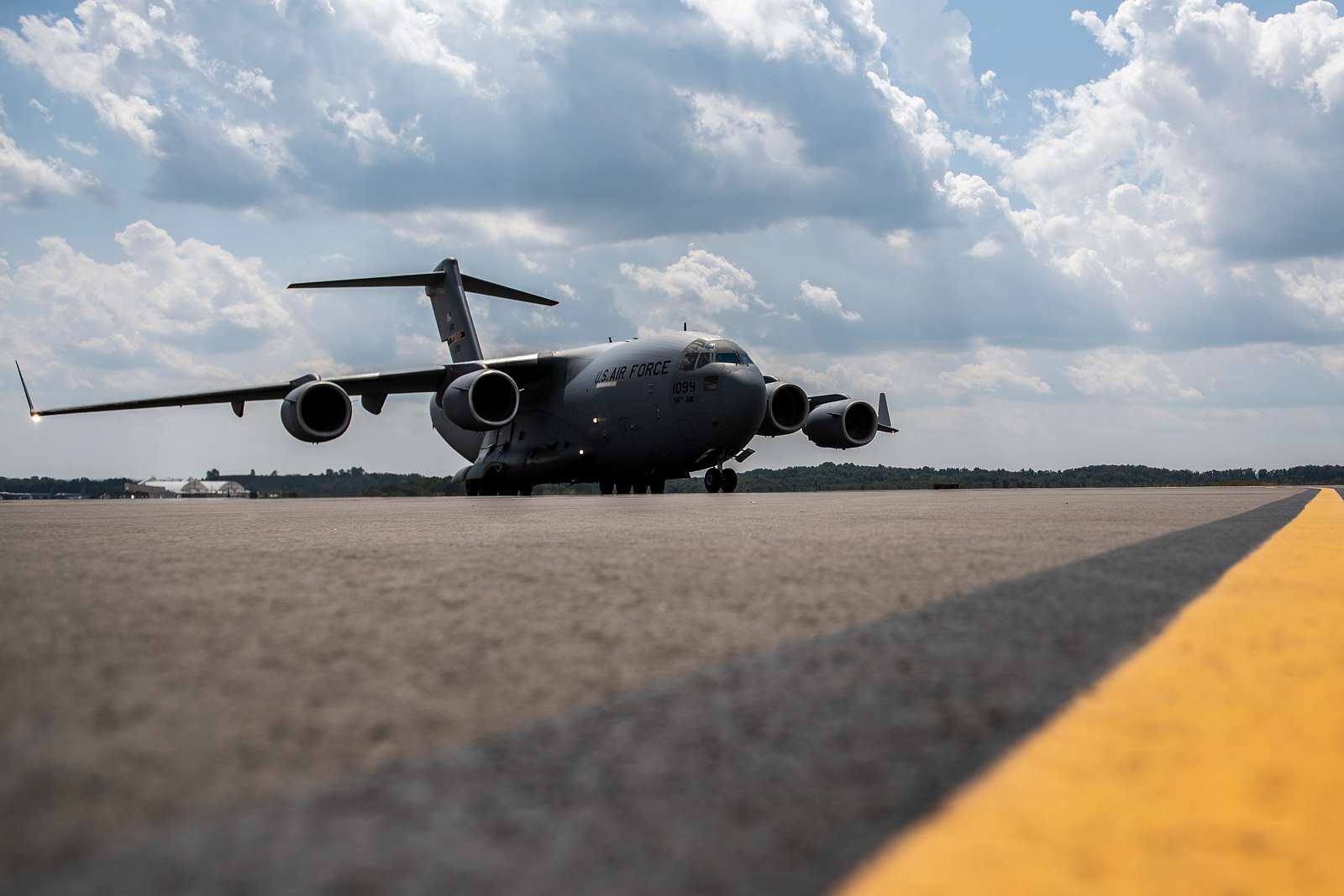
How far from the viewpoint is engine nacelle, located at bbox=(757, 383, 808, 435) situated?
19766 millimetres

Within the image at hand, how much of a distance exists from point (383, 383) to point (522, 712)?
68.3 feet

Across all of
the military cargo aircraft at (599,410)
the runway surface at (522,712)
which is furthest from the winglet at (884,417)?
the runway surface at (522,712)

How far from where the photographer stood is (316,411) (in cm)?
1786

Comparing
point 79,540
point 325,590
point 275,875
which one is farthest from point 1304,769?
point 79,540

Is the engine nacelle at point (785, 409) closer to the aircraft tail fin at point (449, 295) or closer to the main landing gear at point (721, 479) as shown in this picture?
the main landing gear at point (721, 479)

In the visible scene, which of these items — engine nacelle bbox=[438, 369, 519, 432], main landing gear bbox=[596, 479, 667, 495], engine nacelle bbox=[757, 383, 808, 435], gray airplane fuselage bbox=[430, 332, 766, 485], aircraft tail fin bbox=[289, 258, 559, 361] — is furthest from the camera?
aircraft tail fin bbox=[289, 258, 559, 361]

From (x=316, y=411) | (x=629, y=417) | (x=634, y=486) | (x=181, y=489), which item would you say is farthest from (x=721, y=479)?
(x=181, y=489)

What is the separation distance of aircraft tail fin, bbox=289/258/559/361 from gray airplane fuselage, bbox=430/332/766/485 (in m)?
3.41

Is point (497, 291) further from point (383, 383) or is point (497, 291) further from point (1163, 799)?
point (1163, 799)

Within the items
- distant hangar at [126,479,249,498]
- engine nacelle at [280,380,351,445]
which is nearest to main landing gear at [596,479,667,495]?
engine nacelle at [280,380,351,445]

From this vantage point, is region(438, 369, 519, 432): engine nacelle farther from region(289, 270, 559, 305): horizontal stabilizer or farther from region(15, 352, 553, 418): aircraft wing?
region(289, 270, 559, 305): horizontal stabilizer

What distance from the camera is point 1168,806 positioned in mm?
1131

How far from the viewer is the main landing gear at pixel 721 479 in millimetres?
18938

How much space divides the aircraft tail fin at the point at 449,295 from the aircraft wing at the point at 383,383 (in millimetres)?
2807
